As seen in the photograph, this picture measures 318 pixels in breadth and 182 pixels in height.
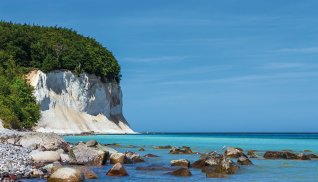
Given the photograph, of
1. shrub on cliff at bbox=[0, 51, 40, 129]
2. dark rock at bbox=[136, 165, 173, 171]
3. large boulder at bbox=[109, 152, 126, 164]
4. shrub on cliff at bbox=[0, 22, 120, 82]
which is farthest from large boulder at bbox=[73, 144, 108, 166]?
shrub on cliff at bbox=[0, 22, 120, 82]

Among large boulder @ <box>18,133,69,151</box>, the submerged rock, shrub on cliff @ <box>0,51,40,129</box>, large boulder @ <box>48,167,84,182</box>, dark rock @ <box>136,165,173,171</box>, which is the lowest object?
large boulder @ <box>48,167,84,182</box>

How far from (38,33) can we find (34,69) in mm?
14053

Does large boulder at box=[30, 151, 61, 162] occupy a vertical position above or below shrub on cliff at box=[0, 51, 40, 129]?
below

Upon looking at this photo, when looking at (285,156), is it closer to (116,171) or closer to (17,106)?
(116,171)

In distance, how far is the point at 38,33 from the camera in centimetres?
10269

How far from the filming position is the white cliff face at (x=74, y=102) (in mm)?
89688

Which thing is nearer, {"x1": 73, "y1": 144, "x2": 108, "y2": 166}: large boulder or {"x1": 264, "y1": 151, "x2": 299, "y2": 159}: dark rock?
{"x1": 73, "y1": 144, "x2": 108, "y2": 166}: large boulder

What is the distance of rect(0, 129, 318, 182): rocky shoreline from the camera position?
22234 millimetres

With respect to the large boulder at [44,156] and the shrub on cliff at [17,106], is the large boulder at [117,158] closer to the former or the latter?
the large boulder at [44,156]

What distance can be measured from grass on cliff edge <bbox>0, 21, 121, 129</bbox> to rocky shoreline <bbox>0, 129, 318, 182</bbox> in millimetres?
A: 31060

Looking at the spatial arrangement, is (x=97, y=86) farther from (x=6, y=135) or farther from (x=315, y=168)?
(x=315, y=168)

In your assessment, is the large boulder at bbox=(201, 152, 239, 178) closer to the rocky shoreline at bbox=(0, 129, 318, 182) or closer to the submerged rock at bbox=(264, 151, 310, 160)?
the rocky shoreline at bbox=(0, 129, 318, 182)

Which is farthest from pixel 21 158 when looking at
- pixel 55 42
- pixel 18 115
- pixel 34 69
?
pixel 55 42

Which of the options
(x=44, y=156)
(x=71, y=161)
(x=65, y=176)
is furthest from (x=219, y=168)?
(x=44, y=156)
